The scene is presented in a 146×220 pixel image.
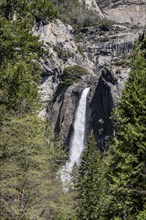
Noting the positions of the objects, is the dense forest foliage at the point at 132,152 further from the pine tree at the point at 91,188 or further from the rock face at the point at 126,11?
the rock face at the point at 126,11

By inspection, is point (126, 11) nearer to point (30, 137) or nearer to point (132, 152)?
point (132, 152)

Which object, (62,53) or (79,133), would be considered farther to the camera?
(62,53)

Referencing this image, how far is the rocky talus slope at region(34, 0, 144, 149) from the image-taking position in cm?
7462

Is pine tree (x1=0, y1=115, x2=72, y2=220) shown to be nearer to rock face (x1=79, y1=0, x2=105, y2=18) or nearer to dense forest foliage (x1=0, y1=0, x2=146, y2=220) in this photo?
dense forest foliage (x1=0, y1=0, x2=146, y2=220)

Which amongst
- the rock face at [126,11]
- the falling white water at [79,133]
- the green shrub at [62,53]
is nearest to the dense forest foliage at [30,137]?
the falling white water at [79,133]

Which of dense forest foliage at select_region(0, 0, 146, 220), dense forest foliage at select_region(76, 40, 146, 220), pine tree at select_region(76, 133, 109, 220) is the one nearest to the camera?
dense forest foliage at select_region(0, 0, 146, 220)

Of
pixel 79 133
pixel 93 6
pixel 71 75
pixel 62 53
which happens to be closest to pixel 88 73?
pixel 62 53

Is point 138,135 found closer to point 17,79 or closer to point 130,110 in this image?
point 130,110

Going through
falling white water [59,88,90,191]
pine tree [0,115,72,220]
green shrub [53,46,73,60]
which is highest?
green shrub [53,46,73,60]

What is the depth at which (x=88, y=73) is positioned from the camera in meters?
102

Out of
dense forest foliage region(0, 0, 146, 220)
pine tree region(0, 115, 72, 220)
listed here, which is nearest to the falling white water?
dense forest foliage region(0, 0, 146, 220)

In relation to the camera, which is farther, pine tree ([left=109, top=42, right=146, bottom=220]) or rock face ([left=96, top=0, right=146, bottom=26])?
rock face ([left=96, top=0, right=146, bottom=26])

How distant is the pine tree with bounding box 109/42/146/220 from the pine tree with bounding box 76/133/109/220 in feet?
52.9

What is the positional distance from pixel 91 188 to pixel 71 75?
59993 mm
